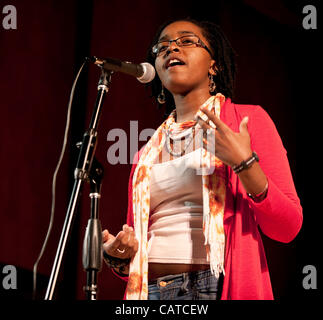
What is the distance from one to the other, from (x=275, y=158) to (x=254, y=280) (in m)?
0.39

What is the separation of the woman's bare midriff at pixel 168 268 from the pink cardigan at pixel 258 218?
112mm

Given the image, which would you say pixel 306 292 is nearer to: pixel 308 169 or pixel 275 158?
pixel 308 169

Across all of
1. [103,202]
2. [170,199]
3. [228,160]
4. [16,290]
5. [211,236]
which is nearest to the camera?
[228,160]

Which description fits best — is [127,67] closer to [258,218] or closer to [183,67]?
[183,67]

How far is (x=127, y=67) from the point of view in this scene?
1.71 m

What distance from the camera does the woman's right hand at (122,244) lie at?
1.81 meters

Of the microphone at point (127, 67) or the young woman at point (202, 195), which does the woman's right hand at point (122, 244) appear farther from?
the microphone at point (127, 67)

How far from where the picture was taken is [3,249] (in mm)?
2957

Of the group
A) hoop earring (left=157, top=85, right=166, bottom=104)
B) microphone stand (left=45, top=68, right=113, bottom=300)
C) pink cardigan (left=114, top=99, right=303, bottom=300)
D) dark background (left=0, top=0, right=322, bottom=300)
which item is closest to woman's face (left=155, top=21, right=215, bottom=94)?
hoop earring (left=157, top=85, right=166, bottom=104)

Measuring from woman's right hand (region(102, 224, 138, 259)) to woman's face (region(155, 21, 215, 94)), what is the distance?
59cm

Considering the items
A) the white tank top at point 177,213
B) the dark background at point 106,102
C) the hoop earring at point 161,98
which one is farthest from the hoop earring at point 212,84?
the dark background at point 106,102

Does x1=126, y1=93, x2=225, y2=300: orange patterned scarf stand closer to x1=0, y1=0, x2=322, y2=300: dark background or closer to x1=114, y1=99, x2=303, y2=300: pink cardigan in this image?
x1=114, y1=99, x2=303, y2=300: pink cardigan

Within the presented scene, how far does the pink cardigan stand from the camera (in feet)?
5.47

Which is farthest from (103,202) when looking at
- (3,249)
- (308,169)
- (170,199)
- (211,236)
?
(211,236)
